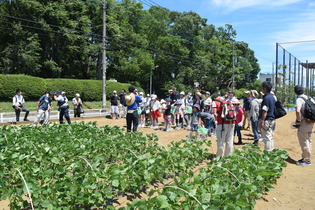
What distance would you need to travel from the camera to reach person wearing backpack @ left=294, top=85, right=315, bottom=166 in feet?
20.6

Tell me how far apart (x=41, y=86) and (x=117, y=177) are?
2206 cm

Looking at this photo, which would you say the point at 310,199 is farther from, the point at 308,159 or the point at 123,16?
the point at 123,16

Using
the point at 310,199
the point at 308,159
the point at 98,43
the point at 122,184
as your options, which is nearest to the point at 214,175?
the point at 122,184

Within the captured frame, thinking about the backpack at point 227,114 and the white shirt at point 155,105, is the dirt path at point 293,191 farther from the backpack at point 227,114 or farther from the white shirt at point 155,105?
the white shirt at point 155,105

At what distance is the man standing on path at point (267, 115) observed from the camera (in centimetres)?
621

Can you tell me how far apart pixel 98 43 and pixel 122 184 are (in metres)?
31.4

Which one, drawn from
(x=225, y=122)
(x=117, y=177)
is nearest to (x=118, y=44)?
(x=225, y=122)

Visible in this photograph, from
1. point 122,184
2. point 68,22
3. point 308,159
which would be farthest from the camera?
point 68,22

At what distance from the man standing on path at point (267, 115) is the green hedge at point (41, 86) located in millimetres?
20398

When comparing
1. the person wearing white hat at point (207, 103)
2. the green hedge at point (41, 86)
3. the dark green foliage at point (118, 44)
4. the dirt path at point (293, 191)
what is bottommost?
the dirt path at point (293, 191)

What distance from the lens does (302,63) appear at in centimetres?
3466

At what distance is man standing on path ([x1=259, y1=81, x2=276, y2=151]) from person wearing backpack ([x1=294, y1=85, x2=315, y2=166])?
0.58m

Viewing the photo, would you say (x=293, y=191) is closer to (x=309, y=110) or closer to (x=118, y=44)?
(x=309, y=110)

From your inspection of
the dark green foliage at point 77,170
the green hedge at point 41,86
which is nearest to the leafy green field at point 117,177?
the dark green foliage at point 77,170
